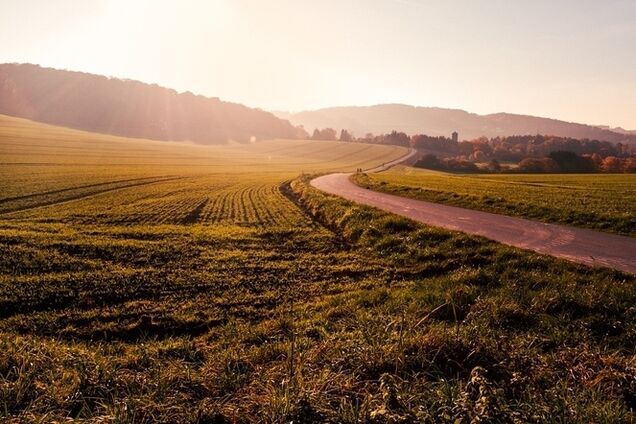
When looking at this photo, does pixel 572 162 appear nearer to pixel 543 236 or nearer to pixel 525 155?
pixel 525 155

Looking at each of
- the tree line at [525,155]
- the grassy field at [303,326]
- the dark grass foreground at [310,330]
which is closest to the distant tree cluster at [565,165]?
the tree line at [525,155]

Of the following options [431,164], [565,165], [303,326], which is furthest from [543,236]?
[431,164]

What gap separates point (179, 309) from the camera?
11.1m

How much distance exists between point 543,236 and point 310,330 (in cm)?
1392

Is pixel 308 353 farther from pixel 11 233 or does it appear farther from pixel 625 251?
pixel 11 233

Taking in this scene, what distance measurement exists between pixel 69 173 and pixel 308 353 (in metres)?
63.9

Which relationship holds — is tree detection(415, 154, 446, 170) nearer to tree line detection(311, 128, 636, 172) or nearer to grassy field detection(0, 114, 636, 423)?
tree line detection(311, 128, 636, 172)

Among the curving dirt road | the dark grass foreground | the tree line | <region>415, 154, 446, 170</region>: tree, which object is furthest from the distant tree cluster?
the dark grass foreground

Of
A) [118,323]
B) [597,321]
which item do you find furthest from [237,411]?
[597,321]

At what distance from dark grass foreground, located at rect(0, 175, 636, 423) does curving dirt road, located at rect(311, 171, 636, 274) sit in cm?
A: 208

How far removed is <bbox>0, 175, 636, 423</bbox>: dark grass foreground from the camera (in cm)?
460

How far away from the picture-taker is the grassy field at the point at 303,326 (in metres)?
4.62

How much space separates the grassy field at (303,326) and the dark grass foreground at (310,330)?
41 millimetres

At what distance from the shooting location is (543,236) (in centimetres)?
1775
